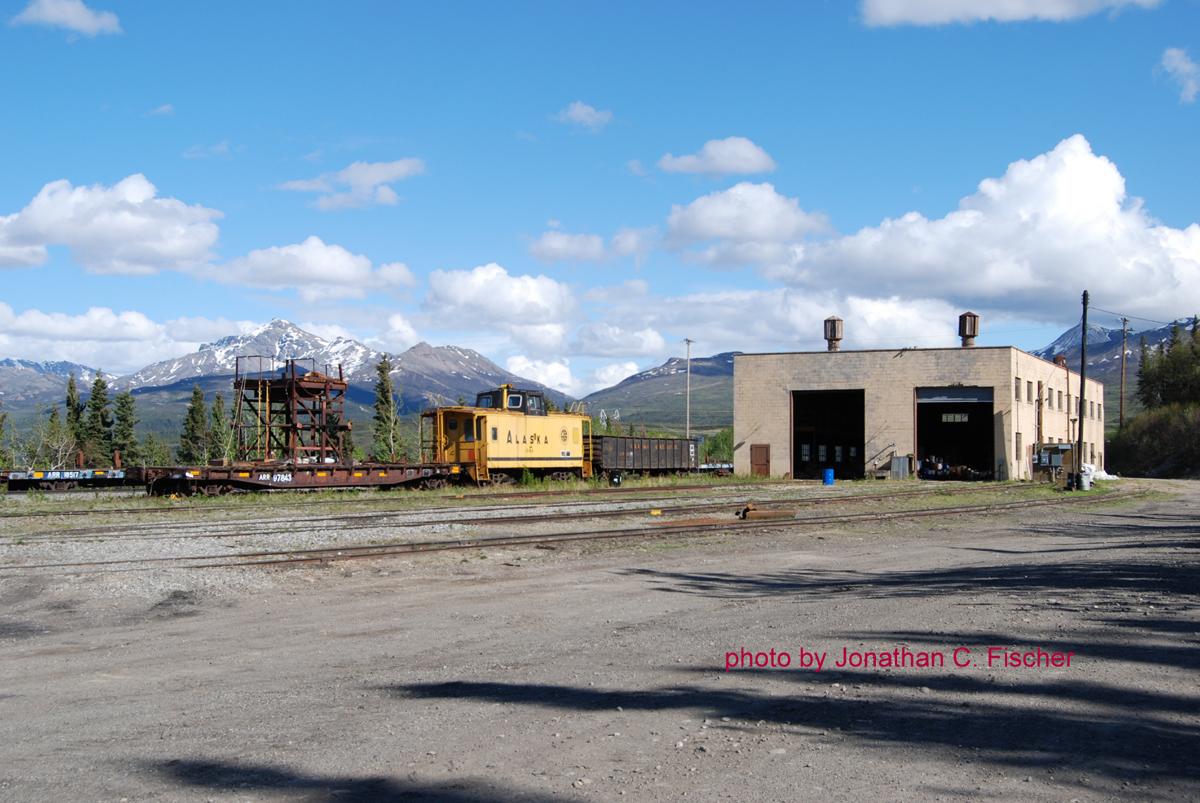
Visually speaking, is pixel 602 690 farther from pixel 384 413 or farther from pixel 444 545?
pixel 384 413

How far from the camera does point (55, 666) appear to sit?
29.5 ft

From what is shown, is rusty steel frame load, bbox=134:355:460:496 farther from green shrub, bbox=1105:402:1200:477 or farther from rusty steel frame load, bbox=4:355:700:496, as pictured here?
green shrub, bbox=1105:402:1200:477

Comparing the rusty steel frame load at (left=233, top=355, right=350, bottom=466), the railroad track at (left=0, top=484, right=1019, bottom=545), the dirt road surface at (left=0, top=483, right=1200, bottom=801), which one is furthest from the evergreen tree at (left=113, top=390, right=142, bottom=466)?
the dirt road surface at (left=0, top=483, right=1200, bottom=801)

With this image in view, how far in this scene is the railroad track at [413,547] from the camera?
48.8ft

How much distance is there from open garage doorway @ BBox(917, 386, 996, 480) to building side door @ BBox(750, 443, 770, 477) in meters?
8.31

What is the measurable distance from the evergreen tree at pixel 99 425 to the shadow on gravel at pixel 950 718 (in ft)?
320

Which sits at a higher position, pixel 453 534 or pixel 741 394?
pixel 741 394

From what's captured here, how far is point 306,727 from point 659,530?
46.8 feet

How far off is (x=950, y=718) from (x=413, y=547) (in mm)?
11965

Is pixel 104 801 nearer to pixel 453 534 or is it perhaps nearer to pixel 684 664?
pixel 684 664

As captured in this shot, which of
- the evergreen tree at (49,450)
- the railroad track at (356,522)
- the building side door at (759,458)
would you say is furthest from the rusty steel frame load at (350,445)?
the evergreen tree at (49,450)

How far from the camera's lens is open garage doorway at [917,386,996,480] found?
52.0 metres

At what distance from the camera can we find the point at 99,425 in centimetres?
9925

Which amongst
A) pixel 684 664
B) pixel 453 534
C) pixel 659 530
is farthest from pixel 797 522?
pixel 684 664
